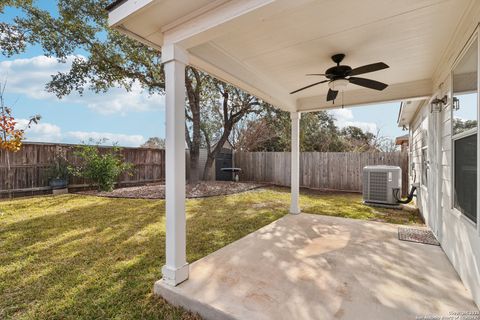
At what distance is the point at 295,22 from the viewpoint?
2.10m

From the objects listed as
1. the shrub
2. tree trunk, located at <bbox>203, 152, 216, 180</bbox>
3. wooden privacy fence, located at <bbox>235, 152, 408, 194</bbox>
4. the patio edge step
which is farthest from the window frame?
the shrub

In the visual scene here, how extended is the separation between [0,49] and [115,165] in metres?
3.93

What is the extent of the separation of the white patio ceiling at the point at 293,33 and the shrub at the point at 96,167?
19.5 feet

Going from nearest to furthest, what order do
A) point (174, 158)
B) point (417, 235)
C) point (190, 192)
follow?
1. point (174, 158)
2. point (417, 235)
3. point (190, 192)

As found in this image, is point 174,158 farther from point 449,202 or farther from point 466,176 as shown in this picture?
point 449,202

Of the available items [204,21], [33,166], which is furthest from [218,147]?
[204,21]

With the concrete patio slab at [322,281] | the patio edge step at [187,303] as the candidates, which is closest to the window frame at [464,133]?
the concrete patio slab at [322,281]

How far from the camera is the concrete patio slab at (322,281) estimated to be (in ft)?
5.82

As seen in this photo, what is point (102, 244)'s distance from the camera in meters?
3.20

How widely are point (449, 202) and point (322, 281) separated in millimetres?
1743

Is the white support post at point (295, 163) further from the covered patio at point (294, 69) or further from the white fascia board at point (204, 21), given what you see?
the white fascia board at point (204, 21)

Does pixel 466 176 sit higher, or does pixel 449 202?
pixel 466 176

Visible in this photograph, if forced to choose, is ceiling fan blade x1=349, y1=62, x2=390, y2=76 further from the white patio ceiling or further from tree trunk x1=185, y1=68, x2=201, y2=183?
tree trunk x1=185, y1=68, x2=201, y2=183

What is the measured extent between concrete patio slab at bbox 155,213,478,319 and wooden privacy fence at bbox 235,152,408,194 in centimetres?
505
